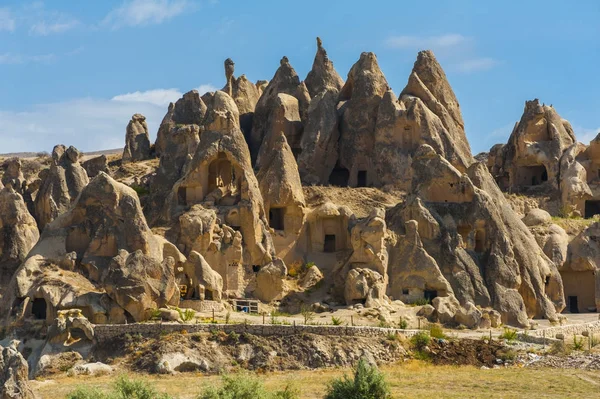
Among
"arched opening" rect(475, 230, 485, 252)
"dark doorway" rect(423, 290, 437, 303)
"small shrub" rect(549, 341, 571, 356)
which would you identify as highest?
"arched opening" rect(475, 230, 485, 252)

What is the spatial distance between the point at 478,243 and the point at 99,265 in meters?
16.7

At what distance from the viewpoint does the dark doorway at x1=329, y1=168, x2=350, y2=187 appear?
73.1 m

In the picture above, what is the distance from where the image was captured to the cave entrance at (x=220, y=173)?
212ft

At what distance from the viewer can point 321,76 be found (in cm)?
7894

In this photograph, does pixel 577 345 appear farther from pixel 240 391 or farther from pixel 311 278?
pixel 240 391

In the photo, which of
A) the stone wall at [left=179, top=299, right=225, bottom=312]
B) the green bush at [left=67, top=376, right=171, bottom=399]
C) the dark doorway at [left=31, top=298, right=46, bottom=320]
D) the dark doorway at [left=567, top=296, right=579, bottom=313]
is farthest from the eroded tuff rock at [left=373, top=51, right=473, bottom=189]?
the green bush at [left=67, top=376, right=171, bottom=399]

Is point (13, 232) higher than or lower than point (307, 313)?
higher

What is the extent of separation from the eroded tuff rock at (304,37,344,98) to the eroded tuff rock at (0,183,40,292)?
1876 centimetres

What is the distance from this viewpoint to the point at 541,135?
265 feet

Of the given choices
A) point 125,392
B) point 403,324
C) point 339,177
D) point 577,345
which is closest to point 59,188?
point 339,177

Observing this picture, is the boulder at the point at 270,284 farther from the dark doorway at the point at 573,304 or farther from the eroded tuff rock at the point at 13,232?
the dark doorway at the point at 573,304

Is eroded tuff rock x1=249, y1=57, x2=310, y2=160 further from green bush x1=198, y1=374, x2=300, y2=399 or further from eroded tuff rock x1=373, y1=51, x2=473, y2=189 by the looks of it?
green bush x1=198, y1=374, x2=300, y2=399

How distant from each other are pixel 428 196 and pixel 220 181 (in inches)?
370

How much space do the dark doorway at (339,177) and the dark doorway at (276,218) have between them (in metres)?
8.20
